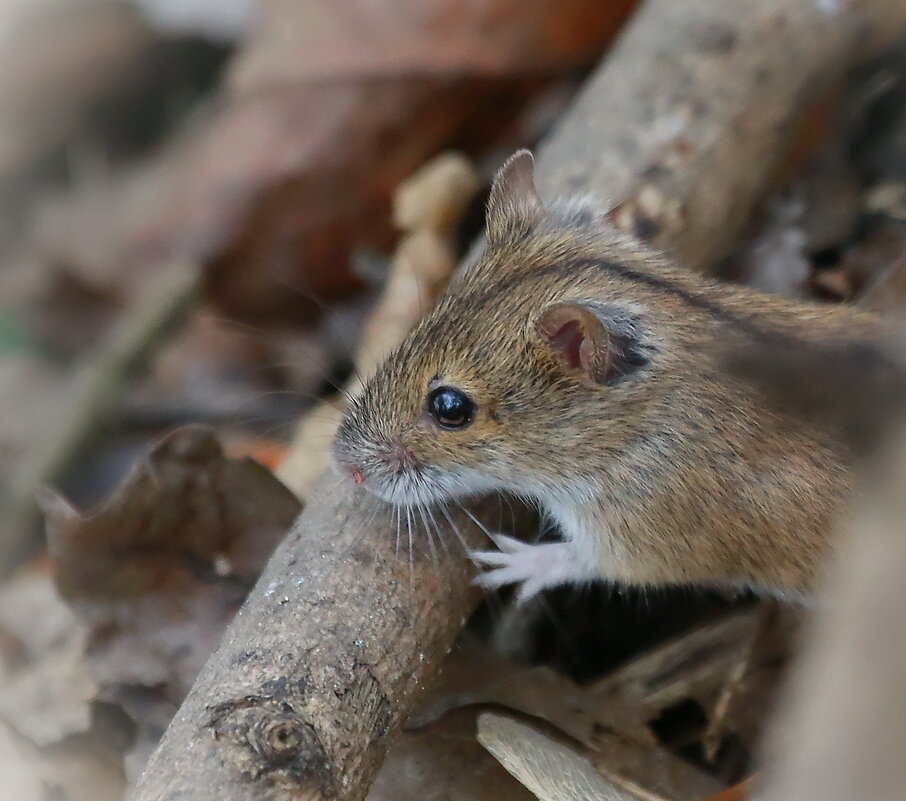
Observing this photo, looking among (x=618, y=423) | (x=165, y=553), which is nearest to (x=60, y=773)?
(x=165, y=553)

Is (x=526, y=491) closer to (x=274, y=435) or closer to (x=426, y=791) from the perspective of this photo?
(x=426, y=791)

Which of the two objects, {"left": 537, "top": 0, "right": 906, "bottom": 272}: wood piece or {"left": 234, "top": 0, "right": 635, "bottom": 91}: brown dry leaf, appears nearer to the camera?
{"left": 537, "top": 0, "right": 906, "bottom": 272}: wood piece

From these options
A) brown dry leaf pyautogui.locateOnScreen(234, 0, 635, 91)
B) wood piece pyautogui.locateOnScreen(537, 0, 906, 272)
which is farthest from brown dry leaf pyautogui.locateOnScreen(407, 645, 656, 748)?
brown dry leaf pyautogui.locateOnScreen(234, 0, 635, 91)

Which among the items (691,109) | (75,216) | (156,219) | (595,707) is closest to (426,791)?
(595,707)

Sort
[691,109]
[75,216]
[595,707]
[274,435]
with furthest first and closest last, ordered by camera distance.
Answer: [75,216] → [274,435] → [691,109] → [595,707]

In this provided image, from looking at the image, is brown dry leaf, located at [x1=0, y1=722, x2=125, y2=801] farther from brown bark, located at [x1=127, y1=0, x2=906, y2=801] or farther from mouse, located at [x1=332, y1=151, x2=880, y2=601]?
mouse, located at [x1=332, y1=151, x2=880, y2=601]

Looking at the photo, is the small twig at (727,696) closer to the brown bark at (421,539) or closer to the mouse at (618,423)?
the mouse at (618,423)

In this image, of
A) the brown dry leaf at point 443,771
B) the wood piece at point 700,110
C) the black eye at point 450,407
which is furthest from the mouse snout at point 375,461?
the wood piece at point 700,110
